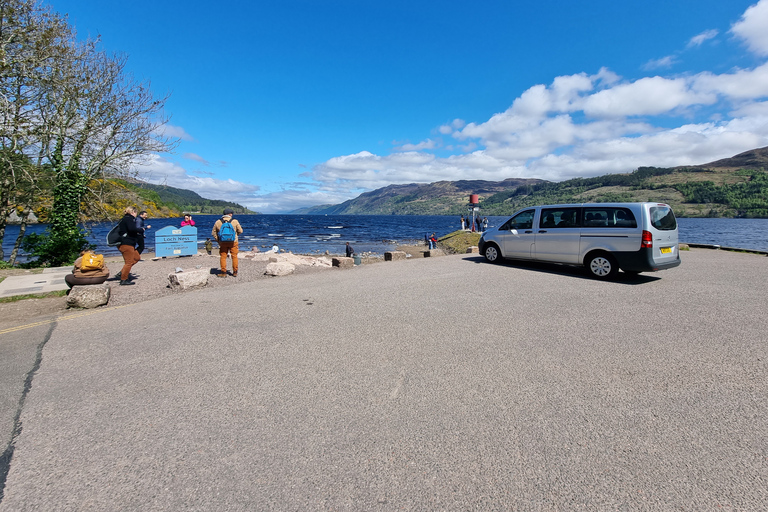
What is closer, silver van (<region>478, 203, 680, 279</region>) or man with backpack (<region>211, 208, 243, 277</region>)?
silver van (<region>478, 203, 680, 279</region>)

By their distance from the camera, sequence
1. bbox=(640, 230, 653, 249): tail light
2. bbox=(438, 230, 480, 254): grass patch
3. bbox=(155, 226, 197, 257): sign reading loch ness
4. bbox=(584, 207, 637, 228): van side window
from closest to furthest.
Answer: bbox=(640, 230, 653, 249): tail light, bbox=(584, 207, 637, 228): van side window, bbox=(155, 226, 197, 257): sign reading loch ness, bbox=(438, 230, 480, 254): grass patch

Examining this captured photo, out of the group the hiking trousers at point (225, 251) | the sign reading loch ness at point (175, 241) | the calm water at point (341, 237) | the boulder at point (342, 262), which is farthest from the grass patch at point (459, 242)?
the sign reading loch ness at point (175, 241)

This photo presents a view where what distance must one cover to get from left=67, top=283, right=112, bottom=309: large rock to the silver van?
10785 millimetres

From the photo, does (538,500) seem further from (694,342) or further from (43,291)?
(43,291)

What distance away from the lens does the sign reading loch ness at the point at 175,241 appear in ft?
46.8

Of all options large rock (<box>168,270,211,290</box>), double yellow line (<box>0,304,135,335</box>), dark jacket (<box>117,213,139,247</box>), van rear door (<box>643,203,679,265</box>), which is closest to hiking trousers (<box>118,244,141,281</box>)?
dark jacket (<box>117,213,139,247</box>)

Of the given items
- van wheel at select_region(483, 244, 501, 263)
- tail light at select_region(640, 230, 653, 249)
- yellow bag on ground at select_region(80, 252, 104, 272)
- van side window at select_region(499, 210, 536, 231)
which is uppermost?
van side window at select_region(499, 210, 536, 231)

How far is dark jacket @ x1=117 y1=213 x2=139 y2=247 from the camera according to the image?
331 inches

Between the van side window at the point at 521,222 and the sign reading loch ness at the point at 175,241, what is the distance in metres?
13.1

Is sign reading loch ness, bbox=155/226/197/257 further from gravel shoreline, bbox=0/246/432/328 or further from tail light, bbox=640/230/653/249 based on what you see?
tail light, bbox=640/230/653/249

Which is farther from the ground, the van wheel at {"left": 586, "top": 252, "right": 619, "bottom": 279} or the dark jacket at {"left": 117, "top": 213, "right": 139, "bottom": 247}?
the dark jacket at {"left": 117, "top": 213, "right": 139, "bottom": 247}

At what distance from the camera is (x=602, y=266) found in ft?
28.5

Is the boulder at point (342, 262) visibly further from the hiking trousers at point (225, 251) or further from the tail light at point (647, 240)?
the tail light at point (647, 240)

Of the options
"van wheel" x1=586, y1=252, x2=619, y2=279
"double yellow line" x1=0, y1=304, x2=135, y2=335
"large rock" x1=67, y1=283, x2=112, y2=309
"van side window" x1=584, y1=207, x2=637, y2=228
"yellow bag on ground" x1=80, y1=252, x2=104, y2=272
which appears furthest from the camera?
"van wheel" x1=586, y1=252, x2=619, y2=279
